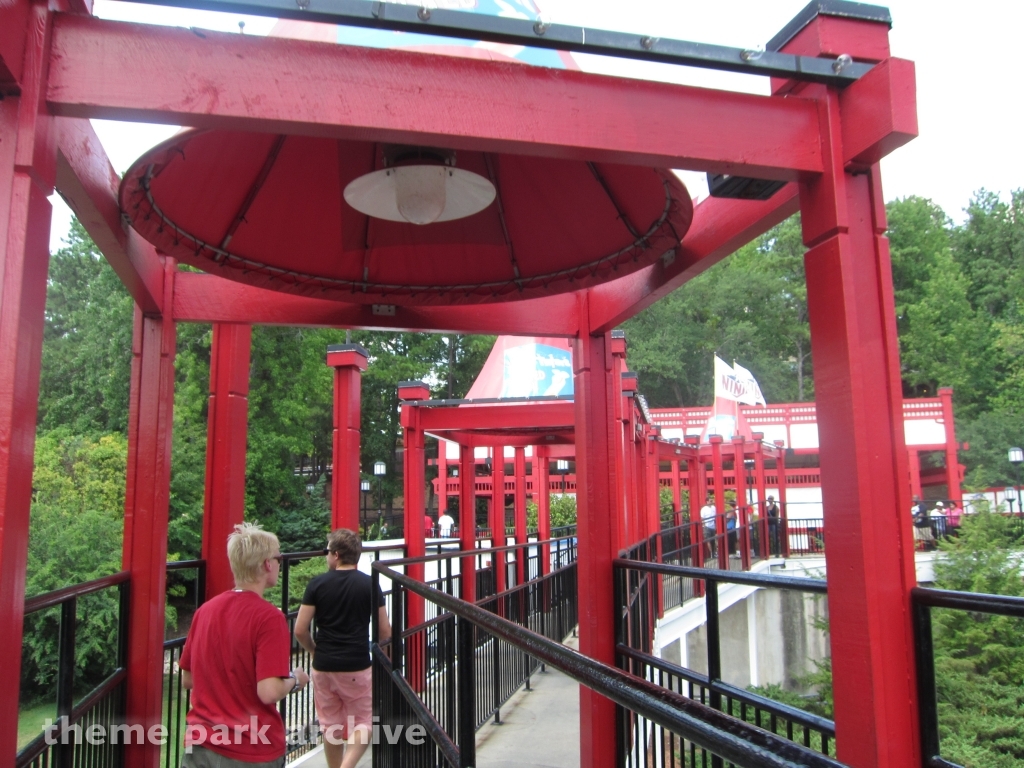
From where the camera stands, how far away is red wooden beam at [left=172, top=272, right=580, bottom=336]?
4898 millimetres

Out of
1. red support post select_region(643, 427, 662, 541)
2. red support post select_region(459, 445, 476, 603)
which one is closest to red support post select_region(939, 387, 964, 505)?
red support post select_region(643, 427, 662, 541)

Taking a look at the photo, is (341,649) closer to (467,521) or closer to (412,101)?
(412,101)

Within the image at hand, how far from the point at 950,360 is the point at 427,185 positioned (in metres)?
54.0

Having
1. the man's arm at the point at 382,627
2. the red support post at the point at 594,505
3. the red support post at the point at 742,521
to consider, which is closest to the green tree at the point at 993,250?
the red support post at the point at 742,521

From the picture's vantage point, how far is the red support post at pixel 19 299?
6.81 feet

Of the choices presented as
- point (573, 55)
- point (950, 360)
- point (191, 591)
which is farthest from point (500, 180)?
point (950, 360)

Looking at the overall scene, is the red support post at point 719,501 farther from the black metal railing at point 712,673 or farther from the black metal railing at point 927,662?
the black metal railing at point 927,662

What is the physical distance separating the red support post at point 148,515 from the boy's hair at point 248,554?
4.97 feet

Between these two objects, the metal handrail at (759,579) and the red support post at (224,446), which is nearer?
the metal handrail at (759,579)

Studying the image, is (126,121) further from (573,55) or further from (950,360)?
(950,360)

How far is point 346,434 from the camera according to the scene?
7.47 meters

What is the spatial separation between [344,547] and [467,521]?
7.28 m

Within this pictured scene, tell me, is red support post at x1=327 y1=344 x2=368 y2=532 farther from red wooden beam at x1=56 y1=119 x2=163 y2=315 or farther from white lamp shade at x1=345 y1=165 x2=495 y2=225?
white lamp shade at x1=345 y1=165 x2=495 y2=225

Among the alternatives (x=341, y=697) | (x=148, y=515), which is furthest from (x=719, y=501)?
(x=148, y=515)
